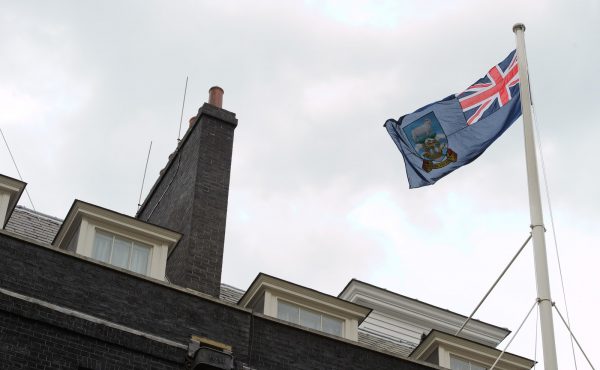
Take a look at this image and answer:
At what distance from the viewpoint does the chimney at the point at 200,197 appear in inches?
994

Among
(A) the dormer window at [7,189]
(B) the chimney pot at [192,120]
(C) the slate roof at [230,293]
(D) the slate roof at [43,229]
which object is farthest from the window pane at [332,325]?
(A) the dormer window at [7,189]

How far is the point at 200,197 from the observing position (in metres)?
26.4

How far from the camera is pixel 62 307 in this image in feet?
73.5

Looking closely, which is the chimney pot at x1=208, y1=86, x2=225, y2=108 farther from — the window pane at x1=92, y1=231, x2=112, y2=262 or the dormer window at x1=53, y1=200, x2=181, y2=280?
the window pane at x1=92, y1=231, x2=112, y2=262

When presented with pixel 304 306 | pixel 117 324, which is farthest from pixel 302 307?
pixel 117 324

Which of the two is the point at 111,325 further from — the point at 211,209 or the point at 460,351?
the point at 460,351

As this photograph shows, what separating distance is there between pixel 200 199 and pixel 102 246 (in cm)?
264

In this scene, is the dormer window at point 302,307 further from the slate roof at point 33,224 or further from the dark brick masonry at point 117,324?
the slate roof at point 33,224

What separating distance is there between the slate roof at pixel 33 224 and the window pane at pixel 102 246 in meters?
2.81

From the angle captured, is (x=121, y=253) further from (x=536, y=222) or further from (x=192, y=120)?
(x=536, y=222)

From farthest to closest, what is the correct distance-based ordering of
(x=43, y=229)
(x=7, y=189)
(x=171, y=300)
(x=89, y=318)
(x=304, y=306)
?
(x=43, y=229)
(x=304, y=306)
(x=7, y=189)
(x=171, y=300)
(x=89, y=318)

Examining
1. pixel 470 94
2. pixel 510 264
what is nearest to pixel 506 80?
pixel 470 94

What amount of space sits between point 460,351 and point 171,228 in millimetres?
7287

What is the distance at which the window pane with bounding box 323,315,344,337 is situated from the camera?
1027 inches
